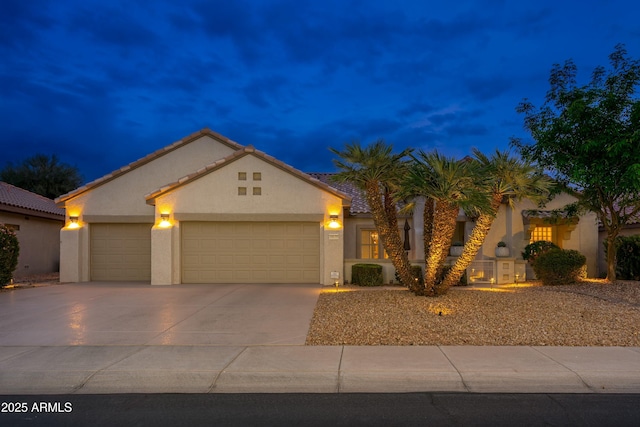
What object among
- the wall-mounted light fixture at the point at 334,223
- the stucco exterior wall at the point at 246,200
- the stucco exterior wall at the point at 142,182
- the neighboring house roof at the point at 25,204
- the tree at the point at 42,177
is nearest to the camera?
the wall-mounted light fixture at the point at 334,223

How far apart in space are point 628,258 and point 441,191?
31.3 feet

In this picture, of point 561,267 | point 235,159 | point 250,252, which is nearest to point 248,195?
point 235,159

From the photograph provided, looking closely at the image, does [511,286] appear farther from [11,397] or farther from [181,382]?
[11,397]

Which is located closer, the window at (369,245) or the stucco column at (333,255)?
the stucco column at (333,255)

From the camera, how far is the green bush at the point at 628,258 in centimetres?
1533

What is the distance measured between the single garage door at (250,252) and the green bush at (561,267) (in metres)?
7.50

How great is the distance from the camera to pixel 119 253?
56.4 feet

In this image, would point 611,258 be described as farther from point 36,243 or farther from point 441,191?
point 36,243

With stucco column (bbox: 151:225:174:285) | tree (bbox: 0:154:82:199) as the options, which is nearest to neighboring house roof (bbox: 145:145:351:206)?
stucco column (bbox: 151:225:174:285)

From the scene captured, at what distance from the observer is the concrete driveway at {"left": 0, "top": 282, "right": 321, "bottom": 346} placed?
26.1 feet

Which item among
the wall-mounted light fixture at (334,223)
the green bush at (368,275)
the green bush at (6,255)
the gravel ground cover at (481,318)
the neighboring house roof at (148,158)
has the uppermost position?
the neighboring house roof at (148,158)

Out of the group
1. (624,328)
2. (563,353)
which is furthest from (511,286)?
(563,353)

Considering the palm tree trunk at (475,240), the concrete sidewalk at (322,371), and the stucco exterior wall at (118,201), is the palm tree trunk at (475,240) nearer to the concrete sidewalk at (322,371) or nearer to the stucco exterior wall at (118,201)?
the concrete sidewalk at (322,371)

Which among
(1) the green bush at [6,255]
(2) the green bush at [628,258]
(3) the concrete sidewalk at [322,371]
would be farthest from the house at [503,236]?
(1) the green bush at [6,255]
